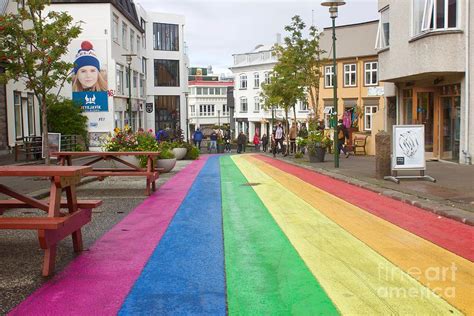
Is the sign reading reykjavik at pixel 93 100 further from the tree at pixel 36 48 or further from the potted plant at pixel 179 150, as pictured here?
the tree at pixel 36 48

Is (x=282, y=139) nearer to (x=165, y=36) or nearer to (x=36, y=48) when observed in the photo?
(x=36, y=48)

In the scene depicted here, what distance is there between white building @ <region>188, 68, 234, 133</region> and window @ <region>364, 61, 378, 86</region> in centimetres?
6945

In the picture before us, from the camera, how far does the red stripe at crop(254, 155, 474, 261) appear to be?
283 inches

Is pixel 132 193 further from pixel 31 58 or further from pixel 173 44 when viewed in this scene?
pixel 173 44

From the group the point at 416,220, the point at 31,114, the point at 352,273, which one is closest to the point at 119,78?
the point at 31,114

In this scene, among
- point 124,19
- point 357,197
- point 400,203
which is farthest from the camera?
point 124,19

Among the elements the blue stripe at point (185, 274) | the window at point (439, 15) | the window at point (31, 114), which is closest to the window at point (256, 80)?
the window at point (31, 114)

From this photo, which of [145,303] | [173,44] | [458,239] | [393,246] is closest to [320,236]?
[393,246]

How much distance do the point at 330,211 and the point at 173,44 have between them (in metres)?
58.6

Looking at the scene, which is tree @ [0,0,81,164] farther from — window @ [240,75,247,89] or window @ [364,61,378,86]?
window @ [240,75,247,89]

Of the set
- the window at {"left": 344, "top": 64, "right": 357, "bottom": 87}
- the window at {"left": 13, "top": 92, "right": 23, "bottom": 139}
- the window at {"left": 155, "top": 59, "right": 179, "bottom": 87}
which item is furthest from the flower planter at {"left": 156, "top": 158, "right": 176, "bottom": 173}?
the window at {"left": 155, "top": 59, "right": 179, "bottom": 87}

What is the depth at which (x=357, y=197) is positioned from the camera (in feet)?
38.6

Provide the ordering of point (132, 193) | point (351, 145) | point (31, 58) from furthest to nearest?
point (351, 145) < point (31, 58) < point (132, 193)

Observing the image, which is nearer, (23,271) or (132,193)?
(23,271)
